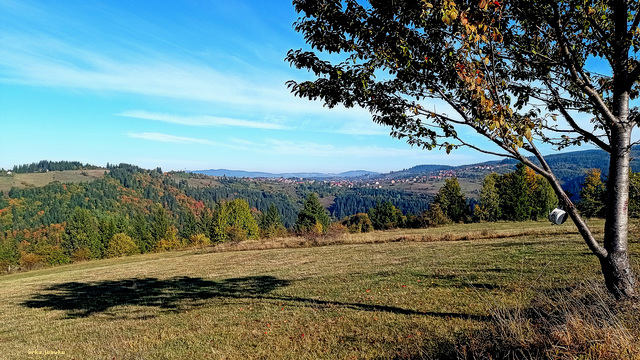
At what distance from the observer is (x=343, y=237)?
3253 cm

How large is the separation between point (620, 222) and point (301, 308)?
7.73 meters

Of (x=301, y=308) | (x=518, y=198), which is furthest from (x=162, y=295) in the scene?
(x=518, y=198)

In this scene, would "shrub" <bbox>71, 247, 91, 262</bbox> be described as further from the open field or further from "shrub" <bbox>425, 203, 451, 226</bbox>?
"shrub" <bbox>425, 203, 451, 226</bbox>

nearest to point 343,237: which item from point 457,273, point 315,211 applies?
point 457,273

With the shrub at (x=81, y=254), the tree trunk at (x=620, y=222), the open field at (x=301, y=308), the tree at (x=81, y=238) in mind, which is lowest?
the shrub at (x=81, y=254)

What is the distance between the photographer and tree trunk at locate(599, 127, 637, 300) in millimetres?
5117

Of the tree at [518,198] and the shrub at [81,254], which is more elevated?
the tree at [518,198]

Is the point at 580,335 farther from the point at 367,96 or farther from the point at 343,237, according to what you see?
the point at 343,237

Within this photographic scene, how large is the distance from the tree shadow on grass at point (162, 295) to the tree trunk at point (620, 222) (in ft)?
15.1

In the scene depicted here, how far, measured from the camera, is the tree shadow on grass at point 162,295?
38.6 ft

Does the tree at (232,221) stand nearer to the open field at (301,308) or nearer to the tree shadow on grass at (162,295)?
the tree shadow on grass at (162,295)

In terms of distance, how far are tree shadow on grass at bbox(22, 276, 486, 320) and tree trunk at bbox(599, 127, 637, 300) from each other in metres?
4.62

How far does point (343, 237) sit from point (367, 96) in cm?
2704

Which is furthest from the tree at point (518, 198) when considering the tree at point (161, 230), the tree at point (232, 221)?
the tree at point (161, 230)
